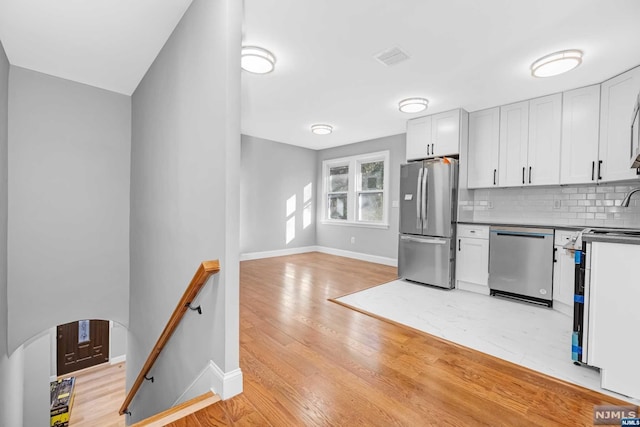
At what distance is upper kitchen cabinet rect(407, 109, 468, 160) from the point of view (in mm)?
3816

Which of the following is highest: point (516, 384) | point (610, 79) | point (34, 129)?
point (610, 79)

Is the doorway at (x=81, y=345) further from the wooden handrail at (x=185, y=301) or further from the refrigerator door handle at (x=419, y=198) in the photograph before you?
the refrigerator door handle at (x=419, y=198)

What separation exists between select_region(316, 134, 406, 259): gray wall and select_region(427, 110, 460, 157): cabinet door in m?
1.11

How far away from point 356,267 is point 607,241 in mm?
3676

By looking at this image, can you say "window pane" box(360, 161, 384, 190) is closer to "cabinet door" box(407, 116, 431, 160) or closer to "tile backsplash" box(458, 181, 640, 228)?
"cabinet door" box(407, 116, 431, 160)

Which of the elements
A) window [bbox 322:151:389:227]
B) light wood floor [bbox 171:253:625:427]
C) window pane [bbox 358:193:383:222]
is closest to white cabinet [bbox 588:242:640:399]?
light wood floor [bbox 171:253:625:427]

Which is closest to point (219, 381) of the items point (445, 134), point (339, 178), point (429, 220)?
point (429, 220)

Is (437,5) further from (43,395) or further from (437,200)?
(43,395)

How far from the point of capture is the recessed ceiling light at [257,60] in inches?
97.0

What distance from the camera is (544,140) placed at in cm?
334

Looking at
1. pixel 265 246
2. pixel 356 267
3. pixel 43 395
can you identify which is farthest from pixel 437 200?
pixel 43 395

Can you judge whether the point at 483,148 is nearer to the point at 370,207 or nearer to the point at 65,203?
the point at 370,207

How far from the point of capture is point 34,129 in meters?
3.04

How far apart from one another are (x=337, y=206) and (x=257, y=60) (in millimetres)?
4221
